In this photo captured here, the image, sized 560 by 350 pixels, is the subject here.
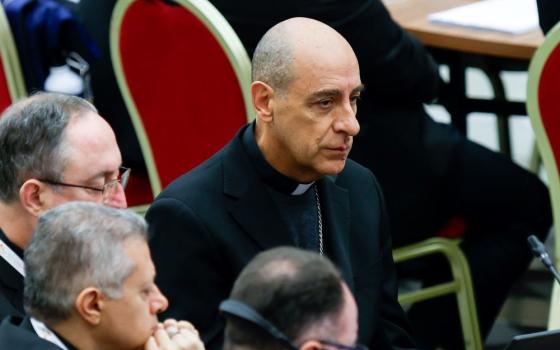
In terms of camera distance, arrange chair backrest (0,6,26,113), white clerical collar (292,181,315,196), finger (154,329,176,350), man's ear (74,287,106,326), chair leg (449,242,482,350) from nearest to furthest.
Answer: man's ear (74,287,106,326) → finger (154,329,176,350) → white clerical collar (292,181,315,196) → chair backrest (0,6,26,113) → chair leg (449,242,482,350)

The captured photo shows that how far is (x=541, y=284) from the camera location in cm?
477

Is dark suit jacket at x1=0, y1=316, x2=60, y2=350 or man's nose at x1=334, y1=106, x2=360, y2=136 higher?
man's nose at x1=334, y1=106, x2=360, y2=136

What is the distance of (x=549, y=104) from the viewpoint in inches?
125

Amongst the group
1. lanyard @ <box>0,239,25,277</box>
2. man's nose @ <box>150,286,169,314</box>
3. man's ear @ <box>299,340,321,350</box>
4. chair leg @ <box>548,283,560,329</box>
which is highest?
man's ear @ <box>299,340,321,350</box>

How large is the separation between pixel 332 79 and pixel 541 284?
2301 millimetres

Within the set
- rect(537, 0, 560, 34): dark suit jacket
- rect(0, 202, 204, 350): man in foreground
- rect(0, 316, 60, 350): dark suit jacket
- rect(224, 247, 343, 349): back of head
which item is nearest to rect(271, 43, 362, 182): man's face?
rect(0, 202, 204, 350): man in foreground

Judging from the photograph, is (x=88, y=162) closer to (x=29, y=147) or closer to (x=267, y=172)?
(x=29, y=147)

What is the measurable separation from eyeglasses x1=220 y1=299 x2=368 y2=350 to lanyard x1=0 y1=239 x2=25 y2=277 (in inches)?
34.3

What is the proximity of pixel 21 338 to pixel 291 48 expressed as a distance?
2.73 ft

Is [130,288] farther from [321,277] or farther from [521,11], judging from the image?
[521,11]

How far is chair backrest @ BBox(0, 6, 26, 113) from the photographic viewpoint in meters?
3.70

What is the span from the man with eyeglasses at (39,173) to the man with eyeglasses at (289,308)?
837mm

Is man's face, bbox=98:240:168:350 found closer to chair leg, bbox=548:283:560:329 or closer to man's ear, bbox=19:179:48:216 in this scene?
man's ear, bbox=19:179:48:216

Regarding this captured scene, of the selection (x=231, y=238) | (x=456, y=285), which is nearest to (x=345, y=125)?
(x=231, y=238)
